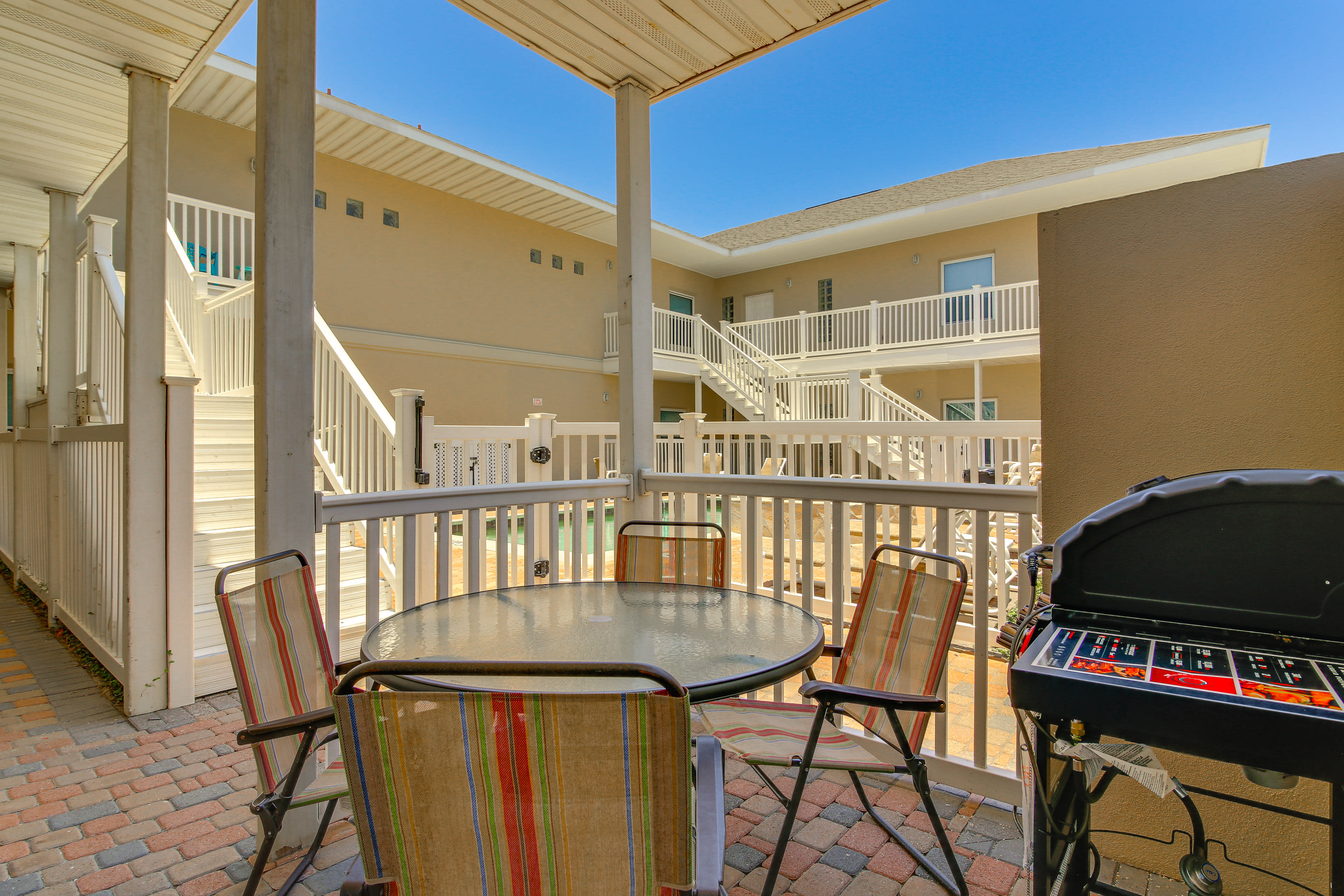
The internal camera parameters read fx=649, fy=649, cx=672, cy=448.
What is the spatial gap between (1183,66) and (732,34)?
1789 centimetres

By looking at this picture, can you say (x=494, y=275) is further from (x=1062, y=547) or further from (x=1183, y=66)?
(x=1183, y=66)

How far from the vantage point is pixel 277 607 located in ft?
5.51

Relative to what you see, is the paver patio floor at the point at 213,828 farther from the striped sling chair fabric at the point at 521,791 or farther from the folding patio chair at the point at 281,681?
the striped sling chair fabric at the point at 521,791

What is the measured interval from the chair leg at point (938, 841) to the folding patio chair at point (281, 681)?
128cm

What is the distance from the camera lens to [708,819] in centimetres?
112

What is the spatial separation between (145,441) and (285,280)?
5.72ft

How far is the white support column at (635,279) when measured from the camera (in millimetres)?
3289

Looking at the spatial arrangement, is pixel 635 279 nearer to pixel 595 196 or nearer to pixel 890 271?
pixel 595 196

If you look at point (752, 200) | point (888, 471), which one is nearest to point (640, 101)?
point (888, 471)

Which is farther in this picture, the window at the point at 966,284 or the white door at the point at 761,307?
the white door at the point at 761,307

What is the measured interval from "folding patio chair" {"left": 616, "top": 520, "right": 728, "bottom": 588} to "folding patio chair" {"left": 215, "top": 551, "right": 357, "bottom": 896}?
→ 1121 mm

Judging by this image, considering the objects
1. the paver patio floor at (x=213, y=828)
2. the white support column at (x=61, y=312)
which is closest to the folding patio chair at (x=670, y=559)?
the paver patio floor at (x=213, y=828)

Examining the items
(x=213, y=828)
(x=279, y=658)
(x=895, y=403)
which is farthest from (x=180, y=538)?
(x=895, y=403)

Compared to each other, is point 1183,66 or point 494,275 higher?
point 1183,66
